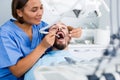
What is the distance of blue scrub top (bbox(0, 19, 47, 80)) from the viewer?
1047 mm

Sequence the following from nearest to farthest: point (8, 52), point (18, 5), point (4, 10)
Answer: point (8, 52) < point (18, 5) < point (4, 10)

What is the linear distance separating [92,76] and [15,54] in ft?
1.89

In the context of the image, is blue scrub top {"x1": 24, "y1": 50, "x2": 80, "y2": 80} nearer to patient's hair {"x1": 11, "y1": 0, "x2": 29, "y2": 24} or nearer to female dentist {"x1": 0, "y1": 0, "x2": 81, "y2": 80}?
female dentist {"x1": 0, "y1": 0, "x2": 81, "y2": 80}

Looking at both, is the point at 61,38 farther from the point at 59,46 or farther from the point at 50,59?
the point at 50,59

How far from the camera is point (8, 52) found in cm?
105

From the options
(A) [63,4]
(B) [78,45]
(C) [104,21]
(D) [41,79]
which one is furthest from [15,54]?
(C) [104,21]

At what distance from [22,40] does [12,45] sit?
9 centimetres

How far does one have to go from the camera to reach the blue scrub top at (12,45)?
1.05m

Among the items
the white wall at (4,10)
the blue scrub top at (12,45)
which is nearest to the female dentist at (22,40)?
the blue scrub top at (12,45)

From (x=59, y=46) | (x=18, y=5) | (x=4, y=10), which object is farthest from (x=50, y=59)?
(x=4, y=10)

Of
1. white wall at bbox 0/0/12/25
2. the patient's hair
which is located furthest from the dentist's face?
white wall at bbox 0/0/12/25

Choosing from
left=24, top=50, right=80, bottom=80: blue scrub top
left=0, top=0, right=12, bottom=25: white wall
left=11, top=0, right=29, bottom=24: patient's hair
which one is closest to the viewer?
left=24, top=50, right=80, bottom=80: blue scrub top

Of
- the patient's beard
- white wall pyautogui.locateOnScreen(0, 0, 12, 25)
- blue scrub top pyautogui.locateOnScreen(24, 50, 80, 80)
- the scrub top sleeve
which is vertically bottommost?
blue scrub top pyautogui.locateOnScreen(24, 50, 80, 80)

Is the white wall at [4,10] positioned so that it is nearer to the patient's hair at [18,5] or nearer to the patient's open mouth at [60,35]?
the patient's hair at [18,5]
